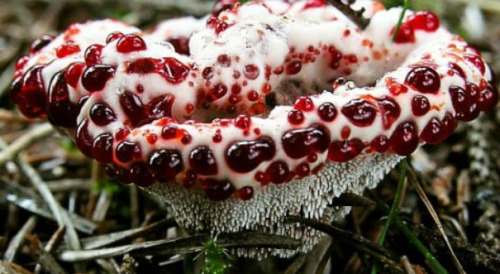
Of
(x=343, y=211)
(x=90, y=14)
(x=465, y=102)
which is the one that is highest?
(x=465, y=102)

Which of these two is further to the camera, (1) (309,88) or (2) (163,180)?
(1) (309,88)

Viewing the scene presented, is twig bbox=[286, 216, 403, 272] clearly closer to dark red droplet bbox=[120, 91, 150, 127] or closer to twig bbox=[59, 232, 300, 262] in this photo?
twig bbox=[59, 232, 300, 262]

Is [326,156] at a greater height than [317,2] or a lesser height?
lesser

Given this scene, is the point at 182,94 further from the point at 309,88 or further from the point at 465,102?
the point at 465,102

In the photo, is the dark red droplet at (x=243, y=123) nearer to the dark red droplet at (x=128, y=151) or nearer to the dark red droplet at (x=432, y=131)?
the dark red droplet at (x=128, y=151)

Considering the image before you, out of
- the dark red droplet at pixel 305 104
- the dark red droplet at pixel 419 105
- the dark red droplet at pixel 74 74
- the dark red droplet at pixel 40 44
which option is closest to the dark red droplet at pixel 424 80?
the dark red droplet at pixel 419 105

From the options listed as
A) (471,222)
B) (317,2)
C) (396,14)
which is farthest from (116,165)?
(471,222)
